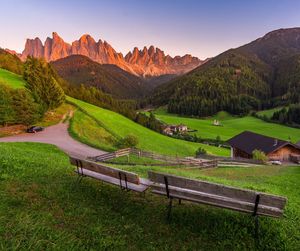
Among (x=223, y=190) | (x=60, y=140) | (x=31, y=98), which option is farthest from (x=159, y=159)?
(x=223, y=190)

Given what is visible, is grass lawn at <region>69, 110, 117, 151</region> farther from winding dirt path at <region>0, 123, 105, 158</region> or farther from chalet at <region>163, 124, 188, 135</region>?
chalet at <region>163, 124, 188, 135</region>

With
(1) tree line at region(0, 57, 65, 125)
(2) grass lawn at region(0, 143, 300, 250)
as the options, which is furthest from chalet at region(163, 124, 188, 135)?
(2) grass lawn at region(0, 143, 300, 250)

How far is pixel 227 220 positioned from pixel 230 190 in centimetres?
118

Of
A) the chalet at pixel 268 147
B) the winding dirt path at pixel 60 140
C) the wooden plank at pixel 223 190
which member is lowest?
the chalet at pixel 268 147

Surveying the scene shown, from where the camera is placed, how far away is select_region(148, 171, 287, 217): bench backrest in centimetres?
577

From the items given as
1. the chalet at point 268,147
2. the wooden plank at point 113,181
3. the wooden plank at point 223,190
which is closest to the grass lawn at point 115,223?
the wooden plank at point 113,181

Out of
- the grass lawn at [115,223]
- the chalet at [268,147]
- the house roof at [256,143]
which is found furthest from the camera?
the house roof at [256,143]

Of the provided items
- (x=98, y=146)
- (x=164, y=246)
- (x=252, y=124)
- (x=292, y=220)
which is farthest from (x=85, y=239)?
(x=252, y=124)

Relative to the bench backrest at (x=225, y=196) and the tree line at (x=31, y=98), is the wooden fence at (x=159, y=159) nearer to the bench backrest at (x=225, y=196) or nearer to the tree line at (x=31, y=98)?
the tree line at (x=31, y=98)

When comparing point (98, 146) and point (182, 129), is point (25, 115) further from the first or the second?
point (182, 129)

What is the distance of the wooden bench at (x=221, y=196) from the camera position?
19.0 feet

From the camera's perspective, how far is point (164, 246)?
222 inches

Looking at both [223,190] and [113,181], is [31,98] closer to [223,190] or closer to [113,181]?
[113,181]

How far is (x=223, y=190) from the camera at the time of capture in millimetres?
6082
